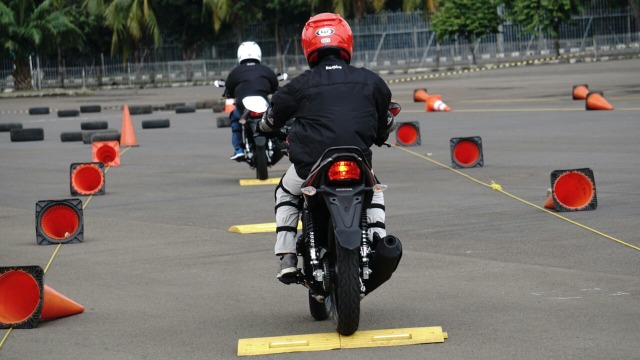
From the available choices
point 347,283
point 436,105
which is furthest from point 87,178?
point 436,105

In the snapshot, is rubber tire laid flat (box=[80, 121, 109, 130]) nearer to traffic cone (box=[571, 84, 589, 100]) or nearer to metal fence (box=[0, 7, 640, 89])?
traffic cone (box=[571, 84, 589, 100])

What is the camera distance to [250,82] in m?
14.9

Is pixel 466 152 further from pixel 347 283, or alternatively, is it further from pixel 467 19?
pixel 467 19

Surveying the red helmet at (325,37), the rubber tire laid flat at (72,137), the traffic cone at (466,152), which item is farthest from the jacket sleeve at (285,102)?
the rubber tire laid flat at (72,137)

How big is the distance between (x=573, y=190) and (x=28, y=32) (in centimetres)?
4557

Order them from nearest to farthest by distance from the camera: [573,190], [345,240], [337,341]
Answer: [345,240] < [337,341] < [573,190]

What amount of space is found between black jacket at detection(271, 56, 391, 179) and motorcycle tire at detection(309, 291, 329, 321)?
0.76 metres

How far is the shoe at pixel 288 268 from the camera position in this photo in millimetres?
6797

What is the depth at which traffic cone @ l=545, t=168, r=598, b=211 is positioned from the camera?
1114cm

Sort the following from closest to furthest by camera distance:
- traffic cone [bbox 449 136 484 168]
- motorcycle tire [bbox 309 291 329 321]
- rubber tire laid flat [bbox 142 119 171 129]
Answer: motorcycle tire [bbox 309 291 329 321] < traffic cone [bbox 449 136 484 168] < rubber tire laid flat [bbox 142 119 171 129]

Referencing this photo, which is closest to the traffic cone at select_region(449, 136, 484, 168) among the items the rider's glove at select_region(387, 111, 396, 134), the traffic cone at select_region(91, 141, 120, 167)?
the traffic cone at select_region(91, 141, 120, 167)

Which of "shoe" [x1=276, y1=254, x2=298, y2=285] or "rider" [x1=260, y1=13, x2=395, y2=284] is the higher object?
"rider" [x1=260, y1=13, x2=395, y2=284]

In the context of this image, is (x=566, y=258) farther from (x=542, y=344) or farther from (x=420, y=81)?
(x=420, y=81)

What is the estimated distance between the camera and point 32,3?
5662 cm
